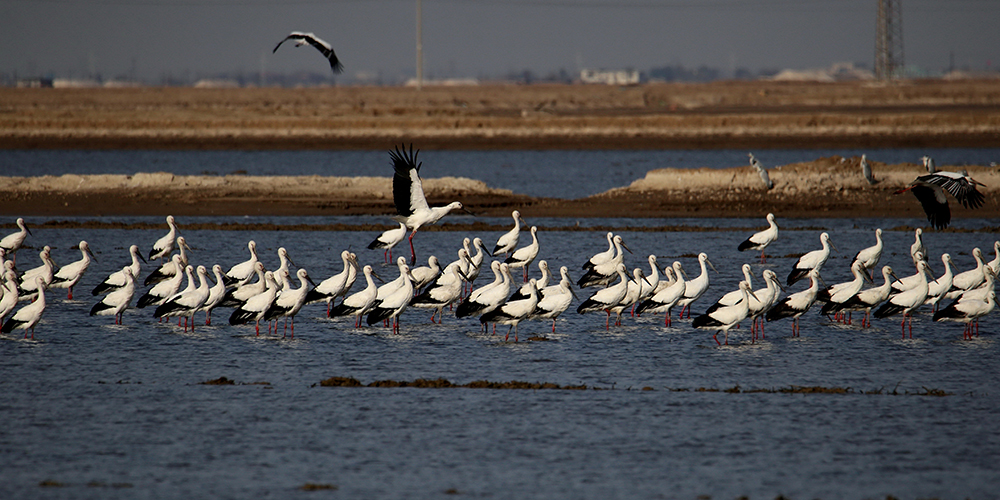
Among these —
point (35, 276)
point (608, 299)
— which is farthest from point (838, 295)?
point (35, 276)

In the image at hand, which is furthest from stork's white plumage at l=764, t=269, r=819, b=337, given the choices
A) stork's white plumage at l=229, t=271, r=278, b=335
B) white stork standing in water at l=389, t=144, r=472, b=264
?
stork's white plumage at l=229, t=271, r=278, b=335

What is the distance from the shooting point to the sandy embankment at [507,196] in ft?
101

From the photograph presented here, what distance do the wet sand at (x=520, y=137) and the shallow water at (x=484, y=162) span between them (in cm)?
286

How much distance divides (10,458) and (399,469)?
11.3 feet

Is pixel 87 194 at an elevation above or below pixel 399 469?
above

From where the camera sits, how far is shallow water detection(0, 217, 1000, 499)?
355 inches

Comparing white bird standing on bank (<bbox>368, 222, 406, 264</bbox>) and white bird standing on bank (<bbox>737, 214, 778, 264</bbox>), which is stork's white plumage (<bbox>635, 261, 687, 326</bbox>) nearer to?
white bird standing on bank (<bbox>737, 214, 778, 264</bbox>)

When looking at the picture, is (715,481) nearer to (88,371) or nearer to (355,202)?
(88,371)

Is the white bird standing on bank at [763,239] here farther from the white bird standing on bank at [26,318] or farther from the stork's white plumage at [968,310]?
the white bird standing on bank at [26,318]

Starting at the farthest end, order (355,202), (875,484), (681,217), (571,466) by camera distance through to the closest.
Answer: (355,202)
(681,217)
(571,466)
(875,484)

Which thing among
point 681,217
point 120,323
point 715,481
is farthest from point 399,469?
point 681,217

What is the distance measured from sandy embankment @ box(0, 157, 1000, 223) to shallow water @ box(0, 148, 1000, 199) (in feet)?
18.0

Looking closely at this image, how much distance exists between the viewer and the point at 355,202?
3203 centimetres

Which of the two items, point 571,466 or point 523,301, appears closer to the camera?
point 571,466
